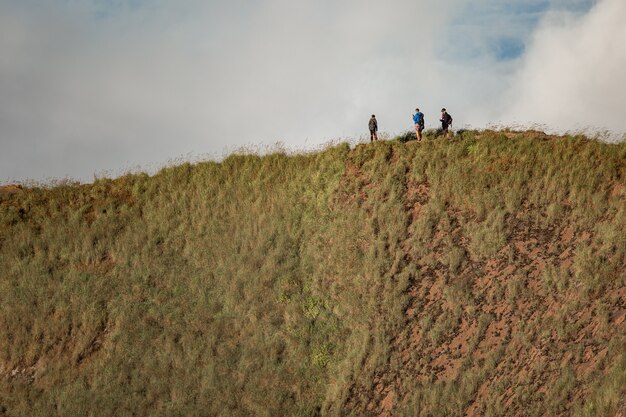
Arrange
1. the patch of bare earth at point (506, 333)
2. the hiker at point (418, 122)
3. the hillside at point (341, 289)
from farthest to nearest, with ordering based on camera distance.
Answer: the hiker at point (418, 122), the hillside at point (341, 289), the patch of bare earth at point (506, 333)

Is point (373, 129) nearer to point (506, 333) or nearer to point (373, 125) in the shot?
point (373, 125)

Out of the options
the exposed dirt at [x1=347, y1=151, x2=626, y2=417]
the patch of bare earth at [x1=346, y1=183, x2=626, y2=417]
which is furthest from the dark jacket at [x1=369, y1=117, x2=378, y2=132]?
the patch of bare earth at [x1=346, y1=183, x2=626, y2=417]

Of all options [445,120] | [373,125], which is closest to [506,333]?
[445,120]

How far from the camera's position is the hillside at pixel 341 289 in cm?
1981

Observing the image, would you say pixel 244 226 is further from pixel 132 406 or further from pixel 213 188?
pixel 132 406

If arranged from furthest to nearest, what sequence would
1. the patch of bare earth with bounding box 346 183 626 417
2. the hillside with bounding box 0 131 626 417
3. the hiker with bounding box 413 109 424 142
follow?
1. the hiker with bounding box 413 109 424 142
2. the hillside with bounding box 0 131 626 417
3. the patch of bare earth with bounding box 346 183 626 417

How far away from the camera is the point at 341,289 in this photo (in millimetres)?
21953

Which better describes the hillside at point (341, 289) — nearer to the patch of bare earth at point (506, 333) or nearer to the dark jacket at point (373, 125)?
the patch of bare earth at point (506, 333)

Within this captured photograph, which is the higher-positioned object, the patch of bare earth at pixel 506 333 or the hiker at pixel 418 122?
the hiker at pixel 418 122

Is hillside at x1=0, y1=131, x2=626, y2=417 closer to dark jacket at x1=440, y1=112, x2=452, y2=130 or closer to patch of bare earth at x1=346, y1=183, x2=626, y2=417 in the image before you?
patch of bare earth at x1=346, y1=183, x2=626, y2=417

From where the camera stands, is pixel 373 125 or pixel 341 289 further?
pixel 373 125

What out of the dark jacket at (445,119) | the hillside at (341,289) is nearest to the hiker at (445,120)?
the dark jacket at (445,119)

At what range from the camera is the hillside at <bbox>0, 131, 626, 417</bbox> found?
1981cm

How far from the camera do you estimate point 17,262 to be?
24469mm
